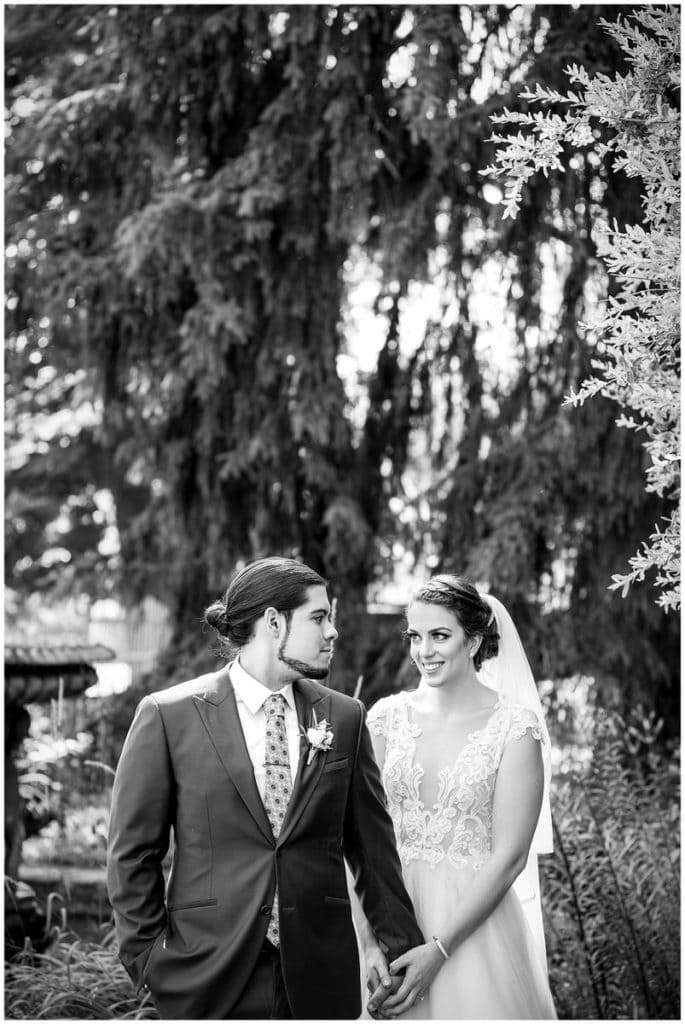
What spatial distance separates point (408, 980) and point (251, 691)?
0.85 metres

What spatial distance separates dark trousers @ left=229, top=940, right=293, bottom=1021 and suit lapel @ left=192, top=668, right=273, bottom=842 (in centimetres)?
28

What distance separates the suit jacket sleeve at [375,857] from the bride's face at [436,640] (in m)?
0.27

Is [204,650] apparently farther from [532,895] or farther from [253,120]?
[532,895]

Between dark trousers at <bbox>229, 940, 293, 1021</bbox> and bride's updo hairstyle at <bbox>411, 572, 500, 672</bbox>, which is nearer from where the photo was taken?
Answer: dark trousers at <bbox>229, 940, 293, 1021</bbox>

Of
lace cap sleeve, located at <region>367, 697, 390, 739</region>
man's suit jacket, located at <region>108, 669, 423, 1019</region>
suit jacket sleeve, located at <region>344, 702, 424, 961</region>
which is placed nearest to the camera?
man's suit jacket, located at <region>108, 669, 423, 1019</region>

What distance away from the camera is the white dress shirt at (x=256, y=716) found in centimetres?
263

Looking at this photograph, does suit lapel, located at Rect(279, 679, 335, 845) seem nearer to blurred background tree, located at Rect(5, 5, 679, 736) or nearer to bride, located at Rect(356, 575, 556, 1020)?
bride, located at Rect(356, 575, 556, 1020)

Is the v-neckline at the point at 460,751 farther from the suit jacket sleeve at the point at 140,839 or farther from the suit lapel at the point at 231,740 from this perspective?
the suit jacket sleeve at the point at 140,839

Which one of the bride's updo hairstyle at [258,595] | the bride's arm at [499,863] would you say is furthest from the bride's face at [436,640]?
the bride's updo hairstyle at [258,595]

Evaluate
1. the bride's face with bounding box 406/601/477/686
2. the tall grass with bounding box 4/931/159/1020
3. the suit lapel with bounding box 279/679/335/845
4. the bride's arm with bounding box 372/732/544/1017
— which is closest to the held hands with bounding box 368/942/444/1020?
the bride's arm with bounding box 372/732/544/1017

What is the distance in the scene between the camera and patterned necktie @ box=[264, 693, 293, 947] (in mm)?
2520

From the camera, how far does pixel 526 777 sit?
2.92 meters

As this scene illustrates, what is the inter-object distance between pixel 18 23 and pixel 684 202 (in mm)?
6789

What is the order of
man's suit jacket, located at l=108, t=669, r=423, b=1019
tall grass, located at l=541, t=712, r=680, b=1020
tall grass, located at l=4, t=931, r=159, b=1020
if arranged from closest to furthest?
man's suit jacket, located at l=108, t=669, r=423, b=1019
tall grass, located at l=4, t=931, r=159, b=1020
tall grass, located at l=541, t=712, r=680, b=1020
